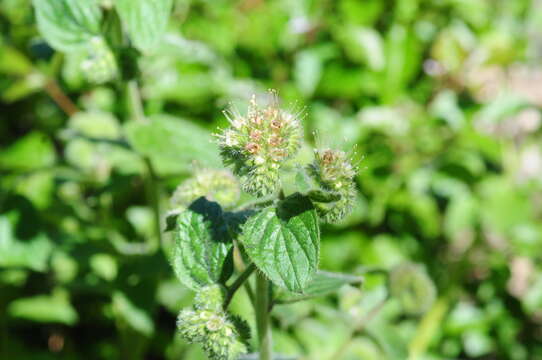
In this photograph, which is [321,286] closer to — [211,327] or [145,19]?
[211,327]

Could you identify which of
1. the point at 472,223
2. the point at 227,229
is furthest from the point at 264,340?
the point at 472,223

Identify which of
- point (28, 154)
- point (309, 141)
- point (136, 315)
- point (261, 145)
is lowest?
point (261, 145)

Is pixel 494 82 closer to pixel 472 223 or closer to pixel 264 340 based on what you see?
pixel 472 223

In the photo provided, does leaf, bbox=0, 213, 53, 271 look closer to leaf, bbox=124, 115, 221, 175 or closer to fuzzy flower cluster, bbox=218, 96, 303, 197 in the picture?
leaf, bbox=124, 115, 221, 175

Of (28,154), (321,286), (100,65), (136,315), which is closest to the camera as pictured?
(321,286)

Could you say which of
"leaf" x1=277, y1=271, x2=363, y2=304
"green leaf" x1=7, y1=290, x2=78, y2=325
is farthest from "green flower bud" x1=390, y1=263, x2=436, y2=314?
"green leaf" x1=7, y1=290, x2=78, y2=325

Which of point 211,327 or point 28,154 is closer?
point 211,327

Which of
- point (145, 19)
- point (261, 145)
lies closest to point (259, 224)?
point (261, 145)

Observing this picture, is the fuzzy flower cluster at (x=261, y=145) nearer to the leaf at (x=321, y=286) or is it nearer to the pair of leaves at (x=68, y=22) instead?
the leaf at (x=321, y=286)
